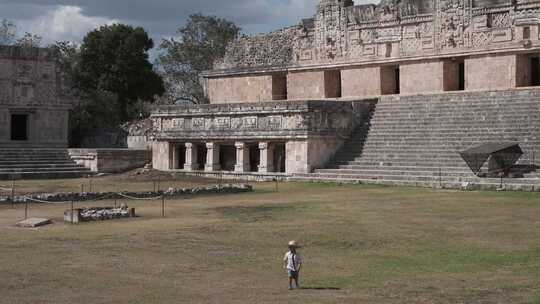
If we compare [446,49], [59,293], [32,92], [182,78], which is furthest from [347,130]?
[182,78]

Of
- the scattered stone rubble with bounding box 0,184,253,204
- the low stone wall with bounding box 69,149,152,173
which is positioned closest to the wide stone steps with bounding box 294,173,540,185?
the scattered stone rubble with bounding box 0,184,253,204

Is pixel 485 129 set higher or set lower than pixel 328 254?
higher

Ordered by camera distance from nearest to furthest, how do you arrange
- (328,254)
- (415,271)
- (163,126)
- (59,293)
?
(59,293), (415,271), (328,254), (163,126)

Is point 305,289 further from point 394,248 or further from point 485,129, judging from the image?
point 485,129

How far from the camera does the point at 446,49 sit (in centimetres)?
2561

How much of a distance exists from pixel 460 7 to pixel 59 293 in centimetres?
1984

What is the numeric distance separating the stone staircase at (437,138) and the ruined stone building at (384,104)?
4 cm

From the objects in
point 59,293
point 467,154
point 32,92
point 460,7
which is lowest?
point 59,293

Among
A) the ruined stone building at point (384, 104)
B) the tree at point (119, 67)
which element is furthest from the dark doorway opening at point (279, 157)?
the tree at point (119, 67)

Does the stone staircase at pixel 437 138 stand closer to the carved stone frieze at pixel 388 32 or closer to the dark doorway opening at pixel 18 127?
the carved stone frieze at pixel 388 32

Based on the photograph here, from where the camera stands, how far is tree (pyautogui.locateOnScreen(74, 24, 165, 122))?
4234 cm

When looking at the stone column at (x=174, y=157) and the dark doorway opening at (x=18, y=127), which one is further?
the dark doorway opening at (x=18, y=127)

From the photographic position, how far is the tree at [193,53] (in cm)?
4753

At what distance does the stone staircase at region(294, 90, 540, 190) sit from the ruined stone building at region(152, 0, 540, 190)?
0.04 meters
